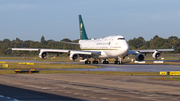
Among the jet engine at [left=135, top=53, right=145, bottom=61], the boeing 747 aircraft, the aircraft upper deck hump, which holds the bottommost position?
the jet engine at [left=135, top=53, right=145, bottom=61]

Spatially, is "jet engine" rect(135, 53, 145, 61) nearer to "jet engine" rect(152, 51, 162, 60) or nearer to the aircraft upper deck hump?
"jet engine" rect(152, 51, 162, 60)

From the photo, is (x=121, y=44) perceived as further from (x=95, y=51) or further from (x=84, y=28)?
(x=84, y=28)

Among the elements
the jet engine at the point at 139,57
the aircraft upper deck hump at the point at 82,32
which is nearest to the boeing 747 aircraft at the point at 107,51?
→ the jet engine at the point at 139,57

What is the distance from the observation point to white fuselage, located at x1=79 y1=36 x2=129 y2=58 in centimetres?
6725

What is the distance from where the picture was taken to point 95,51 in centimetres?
7725

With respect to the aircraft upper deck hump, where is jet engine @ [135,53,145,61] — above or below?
below

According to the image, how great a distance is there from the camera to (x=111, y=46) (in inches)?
2761

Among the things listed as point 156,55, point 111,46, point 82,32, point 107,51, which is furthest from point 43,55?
point 156,55

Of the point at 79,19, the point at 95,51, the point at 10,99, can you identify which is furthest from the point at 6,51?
the point at 10,99

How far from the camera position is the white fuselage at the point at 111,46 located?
221 feet

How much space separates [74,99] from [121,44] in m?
49.5

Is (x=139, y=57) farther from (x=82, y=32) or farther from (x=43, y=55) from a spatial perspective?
(x=43, y=55)

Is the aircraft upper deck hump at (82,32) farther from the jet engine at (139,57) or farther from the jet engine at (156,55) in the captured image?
the jet engine at (156,55)

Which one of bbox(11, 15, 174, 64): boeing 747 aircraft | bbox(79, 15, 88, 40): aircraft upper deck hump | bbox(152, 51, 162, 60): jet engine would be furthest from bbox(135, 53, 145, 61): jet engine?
bbox(79, 15, 88, 40): aircraft upper deck hump
